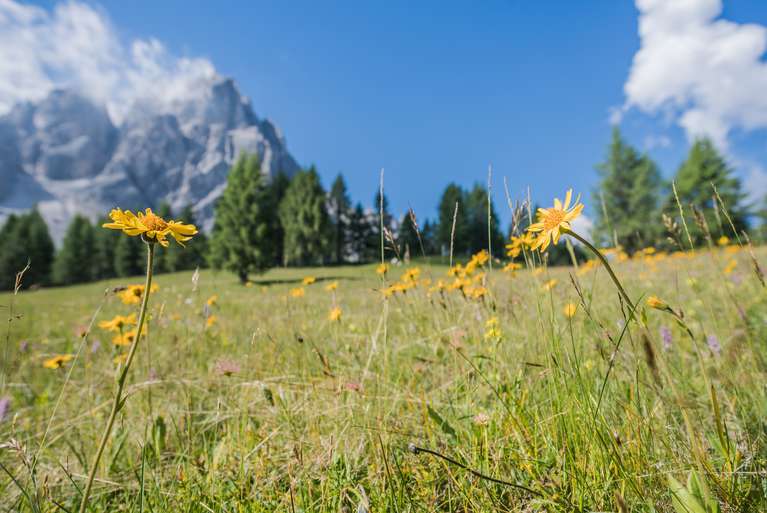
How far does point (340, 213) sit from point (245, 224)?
25.9m

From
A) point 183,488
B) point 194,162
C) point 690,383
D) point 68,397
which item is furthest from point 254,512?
point 194,162

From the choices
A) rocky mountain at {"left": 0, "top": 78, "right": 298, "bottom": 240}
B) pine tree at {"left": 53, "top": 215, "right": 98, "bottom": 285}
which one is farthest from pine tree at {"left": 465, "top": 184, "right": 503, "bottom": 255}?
rocky mountain at {"left": 0, "top": 78, "right": 298, "bottom": 240}

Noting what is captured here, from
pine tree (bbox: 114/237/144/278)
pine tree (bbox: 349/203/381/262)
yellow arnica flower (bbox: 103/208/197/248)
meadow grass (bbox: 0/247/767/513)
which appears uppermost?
pine tree (bbox: 349/203/381/262)

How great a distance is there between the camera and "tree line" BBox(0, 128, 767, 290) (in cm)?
2394

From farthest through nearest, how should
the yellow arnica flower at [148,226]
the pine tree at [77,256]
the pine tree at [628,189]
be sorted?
the pine tree at [77,256], the pine tree at [628,189], the yellow arnica flower at [148,226]

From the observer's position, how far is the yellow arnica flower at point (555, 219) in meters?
0.92

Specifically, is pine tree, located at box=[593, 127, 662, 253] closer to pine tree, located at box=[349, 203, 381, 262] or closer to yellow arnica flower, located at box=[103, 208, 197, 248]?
pine tree, located at box=[349, 203, 381, 262]

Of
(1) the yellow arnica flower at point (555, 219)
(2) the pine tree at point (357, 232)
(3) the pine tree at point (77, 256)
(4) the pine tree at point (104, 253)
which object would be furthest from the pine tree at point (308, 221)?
(1) the yellow arnica flower at point (555, 219)

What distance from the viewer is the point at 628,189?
34188 millimetres

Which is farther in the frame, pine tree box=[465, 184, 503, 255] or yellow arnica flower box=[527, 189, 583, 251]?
pine tree box=[465, 184, 503, 255]

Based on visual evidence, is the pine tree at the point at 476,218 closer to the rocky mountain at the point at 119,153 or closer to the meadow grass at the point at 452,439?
the meadow grass at the point at 452,439

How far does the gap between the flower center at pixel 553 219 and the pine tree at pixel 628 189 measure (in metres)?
34.8

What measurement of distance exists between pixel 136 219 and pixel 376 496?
975mm

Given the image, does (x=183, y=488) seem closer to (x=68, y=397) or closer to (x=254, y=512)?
(x=254, y=512)
